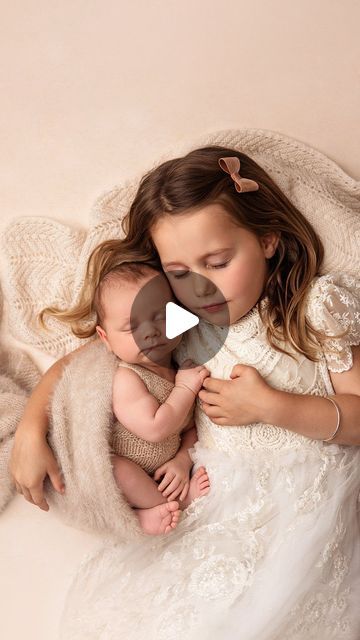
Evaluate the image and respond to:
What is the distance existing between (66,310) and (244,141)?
1.59 feet

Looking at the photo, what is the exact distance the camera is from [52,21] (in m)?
1.48

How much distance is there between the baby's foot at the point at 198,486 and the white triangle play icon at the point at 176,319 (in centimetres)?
26

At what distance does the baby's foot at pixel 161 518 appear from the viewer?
1311 mm

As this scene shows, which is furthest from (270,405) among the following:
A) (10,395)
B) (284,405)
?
(10,395)

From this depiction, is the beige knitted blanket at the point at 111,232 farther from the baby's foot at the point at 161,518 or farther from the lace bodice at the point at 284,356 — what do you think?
the baby's foot at the point at 161,518

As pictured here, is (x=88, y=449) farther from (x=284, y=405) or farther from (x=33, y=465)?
(x=284, y=405)

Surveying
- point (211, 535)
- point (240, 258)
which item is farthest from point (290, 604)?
point (240, 258)

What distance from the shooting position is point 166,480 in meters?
1.33

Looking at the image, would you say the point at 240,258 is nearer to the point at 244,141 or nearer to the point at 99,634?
the point at 244,141

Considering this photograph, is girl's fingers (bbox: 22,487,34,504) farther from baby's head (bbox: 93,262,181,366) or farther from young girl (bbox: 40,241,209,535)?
baby's head (bbox: 93,262,181,366)

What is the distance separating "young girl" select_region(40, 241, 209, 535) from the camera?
1286mm

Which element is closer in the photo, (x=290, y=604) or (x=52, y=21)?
(x=290, y=604)
